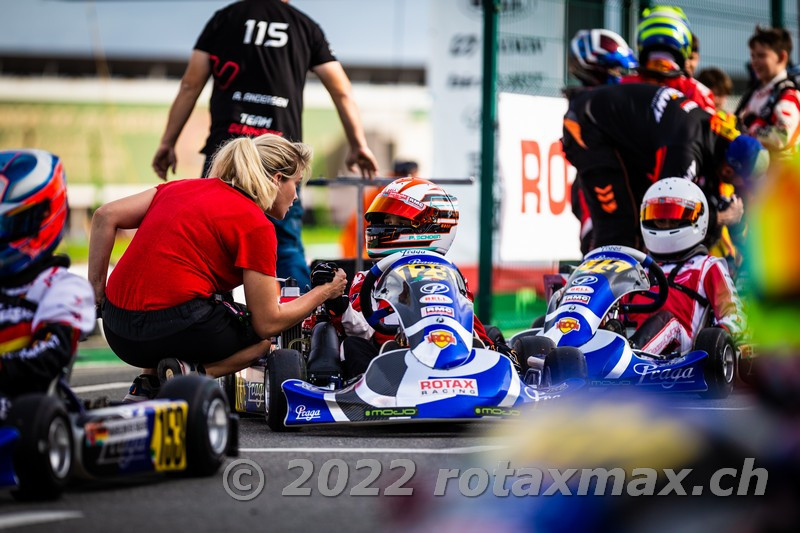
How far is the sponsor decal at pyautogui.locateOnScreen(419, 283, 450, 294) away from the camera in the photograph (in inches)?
200

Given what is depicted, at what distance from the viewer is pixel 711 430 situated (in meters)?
2.22

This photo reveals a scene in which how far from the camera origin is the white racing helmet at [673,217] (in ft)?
22.1

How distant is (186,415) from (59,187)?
2.47ft

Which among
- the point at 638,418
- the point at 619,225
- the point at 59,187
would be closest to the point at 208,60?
the point at 619,225

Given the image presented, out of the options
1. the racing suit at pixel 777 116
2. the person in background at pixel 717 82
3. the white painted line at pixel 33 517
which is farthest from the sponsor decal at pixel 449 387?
the person in background at pixel 717 82

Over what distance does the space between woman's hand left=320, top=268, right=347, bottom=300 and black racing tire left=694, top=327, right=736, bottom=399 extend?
5.77 ft

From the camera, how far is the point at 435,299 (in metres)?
5.06

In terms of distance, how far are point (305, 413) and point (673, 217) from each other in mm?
2633

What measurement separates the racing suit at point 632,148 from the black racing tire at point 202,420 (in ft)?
13.3

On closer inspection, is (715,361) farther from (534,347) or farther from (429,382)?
(429,382)

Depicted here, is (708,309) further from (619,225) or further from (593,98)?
(593,98)

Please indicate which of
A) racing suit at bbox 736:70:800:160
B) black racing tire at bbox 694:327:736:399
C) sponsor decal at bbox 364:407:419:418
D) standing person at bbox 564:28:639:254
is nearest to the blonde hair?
sponsor decal at bbox 364:407:419:418

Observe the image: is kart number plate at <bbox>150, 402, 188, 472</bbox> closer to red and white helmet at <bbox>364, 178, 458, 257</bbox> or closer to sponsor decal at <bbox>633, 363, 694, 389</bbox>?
red and white helmet at <bbox>364, 178, 458, 257</bbox>

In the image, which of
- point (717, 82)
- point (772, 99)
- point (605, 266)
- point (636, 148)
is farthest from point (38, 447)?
point (717, 82)
